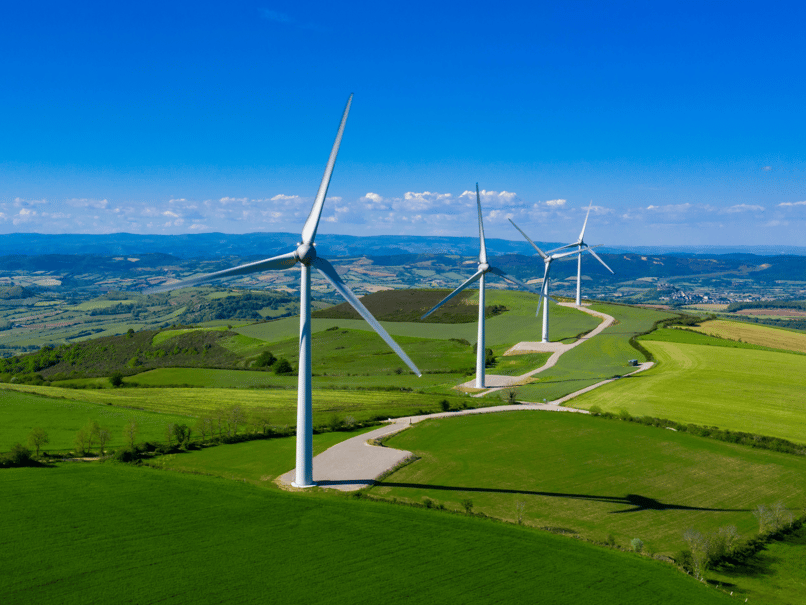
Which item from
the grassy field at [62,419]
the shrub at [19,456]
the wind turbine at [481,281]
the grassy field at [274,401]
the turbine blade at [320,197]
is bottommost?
the grassy field at [274,401]

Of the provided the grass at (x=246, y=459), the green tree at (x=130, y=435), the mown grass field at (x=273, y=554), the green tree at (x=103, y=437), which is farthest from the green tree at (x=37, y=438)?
the grass at (x=246, y=459)

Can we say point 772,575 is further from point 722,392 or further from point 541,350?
point 541,350

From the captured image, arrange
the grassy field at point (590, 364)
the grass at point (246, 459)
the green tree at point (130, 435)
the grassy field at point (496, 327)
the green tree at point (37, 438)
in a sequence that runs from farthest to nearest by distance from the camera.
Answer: the grassy field at point (496, 327), the grassy field at point (590, 364), the green tree at point (130, 435), the green tree at point (37, 438), the grass at point (246, 459)

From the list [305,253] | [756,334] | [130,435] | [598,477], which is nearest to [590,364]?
[756,334]

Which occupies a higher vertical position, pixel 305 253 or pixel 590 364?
pixel 305 253

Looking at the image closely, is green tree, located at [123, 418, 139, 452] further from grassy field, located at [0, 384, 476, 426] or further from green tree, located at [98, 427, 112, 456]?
grassy field, located at [0, 384, 476, 426]

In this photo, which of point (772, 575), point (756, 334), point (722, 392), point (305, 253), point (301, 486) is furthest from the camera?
point (756, 334)

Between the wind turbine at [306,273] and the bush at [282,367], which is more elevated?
the wind turbine at [306,273]

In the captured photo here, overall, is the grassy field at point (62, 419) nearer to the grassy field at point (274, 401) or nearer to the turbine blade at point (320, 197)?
the grassy field at point (274, 401)

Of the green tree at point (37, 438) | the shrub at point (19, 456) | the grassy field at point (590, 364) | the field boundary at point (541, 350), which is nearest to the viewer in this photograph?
the shrub at point (19, 456)
